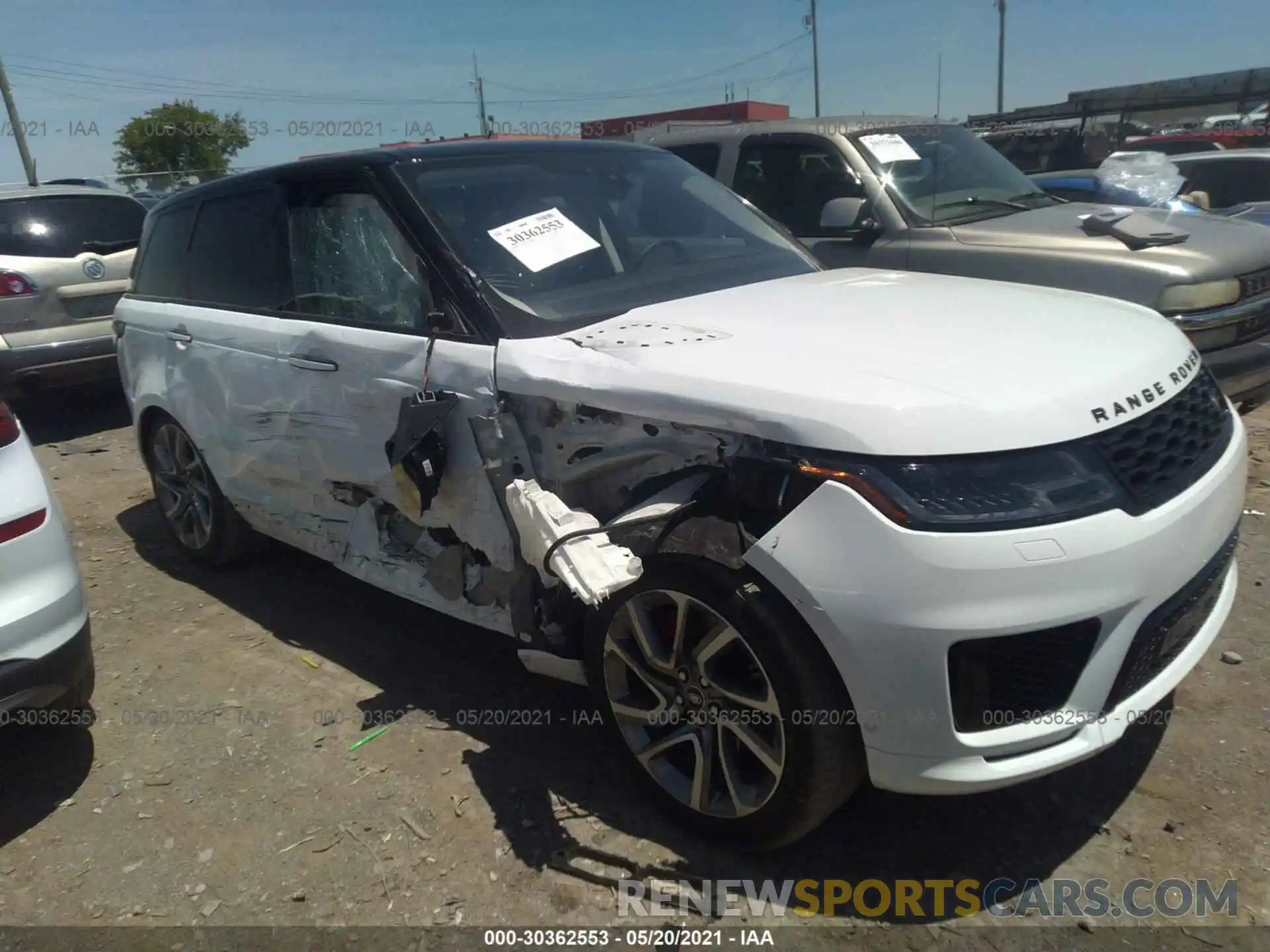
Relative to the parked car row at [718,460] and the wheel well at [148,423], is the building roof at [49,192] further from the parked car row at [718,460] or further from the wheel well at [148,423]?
the parked car row at [718,460]

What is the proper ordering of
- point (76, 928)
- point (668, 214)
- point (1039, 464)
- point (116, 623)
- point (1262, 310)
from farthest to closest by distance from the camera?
point (1262, 310) < point (116, 623) < point (668, 214) < point (76, 928) < point (1039, 464)

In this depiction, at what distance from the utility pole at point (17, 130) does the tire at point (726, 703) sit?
1009 inches

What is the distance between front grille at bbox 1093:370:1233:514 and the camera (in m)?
2.10

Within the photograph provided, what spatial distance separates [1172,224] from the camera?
480 cm

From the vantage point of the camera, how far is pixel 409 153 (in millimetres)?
3199

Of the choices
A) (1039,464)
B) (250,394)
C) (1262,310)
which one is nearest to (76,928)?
(250,394)

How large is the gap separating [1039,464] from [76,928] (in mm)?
2646

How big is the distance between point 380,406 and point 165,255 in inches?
84.8

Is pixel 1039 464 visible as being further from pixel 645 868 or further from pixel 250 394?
pixel 250 394

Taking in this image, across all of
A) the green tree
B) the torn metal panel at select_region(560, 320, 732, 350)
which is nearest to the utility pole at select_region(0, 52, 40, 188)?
the green tree

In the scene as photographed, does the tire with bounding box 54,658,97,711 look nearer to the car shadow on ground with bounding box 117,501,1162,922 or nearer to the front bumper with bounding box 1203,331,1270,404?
the car shadow on ground with bounding box 117,501,1162,922

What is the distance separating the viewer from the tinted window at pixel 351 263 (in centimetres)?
296

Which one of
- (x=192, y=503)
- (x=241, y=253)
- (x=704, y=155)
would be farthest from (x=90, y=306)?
(x=704, y=155)

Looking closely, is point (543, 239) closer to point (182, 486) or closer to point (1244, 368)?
point (182, 486)
